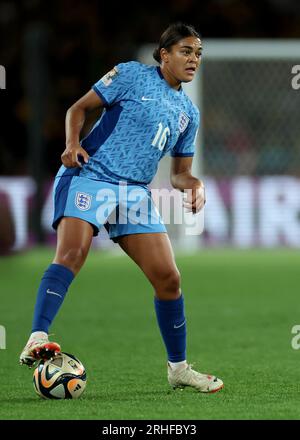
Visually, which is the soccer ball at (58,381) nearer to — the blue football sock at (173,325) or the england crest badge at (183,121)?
the blue football sock at (173,325)

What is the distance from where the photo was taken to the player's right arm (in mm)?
5449

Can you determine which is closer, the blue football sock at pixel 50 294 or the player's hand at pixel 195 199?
the blue football sock at pixel 50 294

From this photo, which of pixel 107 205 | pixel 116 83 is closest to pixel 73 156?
pixel 107 205

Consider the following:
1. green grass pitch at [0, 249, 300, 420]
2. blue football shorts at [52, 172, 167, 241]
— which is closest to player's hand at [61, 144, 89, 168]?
blue football shorts at [52, 172, 167, 241]

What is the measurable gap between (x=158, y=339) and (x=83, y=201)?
2562 millimetres

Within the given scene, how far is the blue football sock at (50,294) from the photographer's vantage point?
529 cm

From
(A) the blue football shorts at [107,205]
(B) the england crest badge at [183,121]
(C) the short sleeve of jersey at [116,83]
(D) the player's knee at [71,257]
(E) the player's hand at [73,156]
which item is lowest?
(D) the player's knee at [71,257]

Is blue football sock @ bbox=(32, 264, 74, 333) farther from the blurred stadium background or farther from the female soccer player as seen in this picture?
the blurred stadium background

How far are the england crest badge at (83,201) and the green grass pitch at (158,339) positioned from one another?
3.01ft

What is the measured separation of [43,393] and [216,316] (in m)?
4.05

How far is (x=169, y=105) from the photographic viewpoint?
5.67 meters

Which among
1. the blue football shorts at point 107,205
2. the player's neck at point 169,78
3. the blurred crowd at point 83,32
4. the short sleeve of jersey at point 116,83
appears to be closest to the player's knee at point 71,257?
the blue football shorts at point 107,205

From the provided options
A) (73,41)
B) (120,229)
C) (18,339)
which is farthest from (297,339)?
(73,41)

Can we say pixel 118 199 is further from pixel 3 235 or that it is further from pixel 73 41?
pixel 73 41
